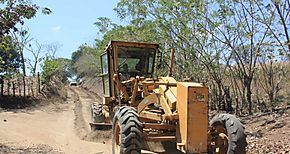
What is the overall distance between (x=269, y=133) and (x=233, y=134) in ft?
A: 11.3

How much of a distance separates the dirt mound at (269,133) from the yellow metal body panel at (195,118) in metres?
2.59

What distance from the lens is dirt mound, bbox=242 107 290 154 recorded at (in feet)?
28.8

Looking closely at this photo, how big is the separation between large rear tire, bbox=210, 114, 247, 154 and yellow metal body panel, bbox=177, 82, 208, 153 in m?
0.53

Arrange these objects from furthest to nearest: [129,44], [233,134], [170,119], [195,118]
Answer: [129,44]
[170,119]
[233,134]
[195,118]

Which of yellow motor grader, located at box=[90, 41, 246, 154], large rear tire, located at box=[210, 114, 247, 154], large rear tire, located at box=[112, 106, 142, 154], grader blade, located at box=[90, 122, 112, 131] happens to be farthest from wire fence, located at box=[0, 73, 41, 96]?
large rear tire, located at box=[210, 114, 247, 154]

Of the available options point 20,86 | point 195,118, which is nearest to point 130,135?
point 195,118

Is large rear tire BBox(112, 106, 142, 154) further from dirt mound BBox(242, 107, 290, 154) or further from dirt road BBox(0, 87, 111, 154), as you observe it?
dirt mound BBox(242, 107, 290, 154)

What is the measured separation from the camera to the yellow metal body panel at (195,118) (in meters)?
6.75

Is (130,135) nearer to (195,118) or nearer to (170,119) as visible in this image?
(170,119)

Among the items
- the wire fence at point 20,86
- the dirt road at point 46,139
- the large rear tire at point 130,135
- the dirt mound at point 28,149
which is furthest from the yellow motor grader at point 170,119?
the wire fence at point 20,86

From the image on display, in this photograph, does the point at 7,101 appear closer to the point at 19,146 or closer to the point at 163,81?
the point at 19,146

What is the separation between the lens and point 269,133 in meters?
9.99

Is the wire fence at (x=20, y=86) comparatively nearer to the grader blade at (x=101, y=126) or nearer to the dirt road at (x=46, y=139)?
the dirt road at (x=46, y=139)

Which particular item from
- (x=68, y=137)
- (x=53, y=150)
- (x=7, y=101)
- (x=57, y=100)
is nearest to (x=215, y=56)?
(x=68, y=137)
